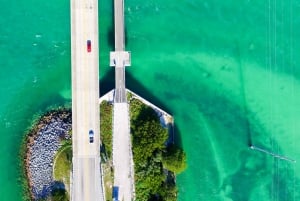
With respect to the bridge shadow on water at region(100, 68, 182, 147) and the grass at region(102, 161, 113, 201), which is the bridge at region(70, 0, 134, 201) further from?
the bridge shadow on water at region(100, 68, 182, 147)

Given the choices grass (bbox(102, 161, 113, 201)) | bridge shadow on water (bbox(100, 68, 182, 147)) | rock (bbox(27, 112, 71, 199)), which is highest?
bridge shadow on water (bbox(100, 68, 182, 147))

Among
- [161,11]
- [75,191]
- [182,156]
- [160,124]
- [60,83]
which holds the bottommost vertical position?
[75,191]

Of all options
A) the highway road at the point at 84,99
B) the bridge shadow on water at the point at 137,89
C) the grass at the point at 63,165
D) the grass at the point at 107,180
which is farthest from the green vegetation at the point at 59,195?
the bridge shadow on water at the point at 137,89

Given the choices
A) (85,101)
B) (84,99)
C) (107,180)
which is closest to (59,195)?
(107,180)

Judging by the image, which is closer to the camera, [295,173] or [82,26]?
[82,26]

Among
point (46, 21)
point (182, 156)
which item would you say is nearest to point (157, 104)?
point (182, 156)

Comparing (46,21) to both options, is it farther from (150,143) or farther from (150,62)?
(150,143)

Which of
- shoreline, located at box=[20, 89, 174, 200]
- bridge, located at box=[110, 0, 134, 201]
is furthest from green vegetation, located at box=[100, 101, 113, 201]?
shoreline, located at box=[20, 89, 174, 200]
